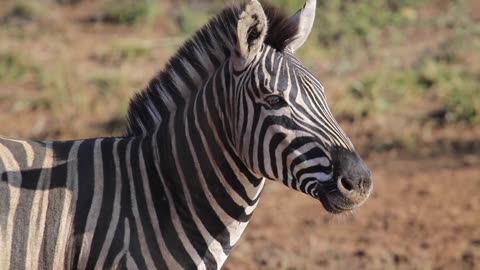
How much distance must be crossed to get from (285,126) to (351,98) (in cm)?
973

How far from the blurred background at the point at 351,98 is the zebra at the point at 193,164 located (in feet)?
1.73

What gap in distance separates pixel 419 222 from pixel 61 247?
6.15 m

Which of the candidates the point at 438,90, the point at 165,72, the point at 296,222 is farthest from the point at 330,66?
the point at 165,72

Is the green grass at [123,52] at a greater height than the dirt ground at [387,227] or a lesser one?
greater

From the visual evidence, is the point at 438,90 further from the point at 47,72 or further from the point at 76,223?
the point at 76,223

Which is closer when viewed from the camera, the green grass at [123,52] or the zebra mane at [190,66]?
the zebra mane at [190,66]

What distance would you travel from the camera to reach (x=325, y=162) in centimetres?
443

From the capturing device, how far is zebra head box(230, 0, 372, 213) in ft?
14.5

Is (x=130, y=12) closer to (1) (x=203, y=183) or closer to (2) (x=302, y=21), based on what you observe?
(2) (x=302, y=21)

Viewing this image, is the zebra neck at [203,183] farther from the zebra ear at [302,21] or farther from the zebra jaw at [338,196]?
the zebra ear at [302,21]

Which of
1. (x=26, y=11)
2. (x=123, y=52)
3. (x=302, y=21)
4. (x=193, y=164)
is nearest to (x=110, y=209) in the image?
(x=193, y=164)

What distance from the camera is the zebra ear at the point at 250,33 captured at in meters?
4.57

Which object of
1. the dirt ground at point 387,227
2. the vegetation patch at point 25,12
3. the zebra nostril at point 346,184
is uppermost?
the vegetation patch at point 25,12

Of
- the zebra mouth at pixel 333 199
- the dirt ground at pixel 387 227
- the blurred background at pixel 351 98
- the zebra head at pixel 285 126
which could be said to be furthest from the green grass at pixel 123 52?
the zebra mouth at pixel 333 199
